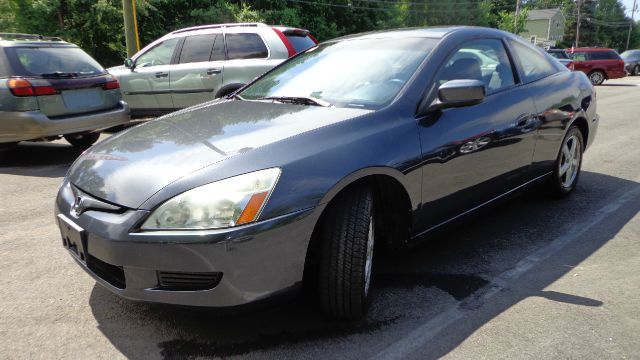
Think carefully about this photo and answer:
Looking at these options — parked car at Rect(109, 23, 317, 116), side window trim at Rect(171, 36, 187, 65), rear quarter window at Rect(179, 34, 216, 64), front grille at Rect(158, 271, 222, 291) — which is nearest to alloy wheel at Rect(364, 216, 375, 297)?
front grille at Rect(158, 271, 222, 291)

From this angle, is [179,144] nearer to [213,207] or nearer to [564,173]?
[213,207]

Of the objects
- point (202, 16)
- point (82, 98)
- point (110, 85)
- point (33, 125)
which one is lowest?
point (33, 125)

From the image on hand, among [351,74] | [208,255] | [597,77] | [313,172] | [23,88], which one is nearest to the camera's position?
[208,255]

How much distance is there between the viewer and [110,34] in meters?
17.6


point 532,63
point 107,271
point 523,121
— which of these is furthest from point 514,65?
point 107,271

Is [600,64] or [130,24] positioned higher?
[130,24]

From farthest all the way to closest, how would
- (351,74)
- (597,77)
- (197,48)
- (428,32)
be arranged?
(597,77) < (197,48) < (428,32) < (351,74)

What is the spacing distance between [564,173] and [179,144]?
3.45 metres

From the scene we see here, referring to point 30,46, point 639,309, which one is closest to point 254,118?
point 639,309

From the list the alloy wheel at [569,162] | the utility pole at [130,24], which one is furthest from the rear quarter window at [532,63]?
the utility pole at [130,24]

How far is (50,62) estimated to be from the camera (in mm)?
6125

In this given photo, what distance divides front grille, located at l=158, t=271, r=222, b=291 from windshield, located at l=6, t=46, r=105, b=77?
4840 mm

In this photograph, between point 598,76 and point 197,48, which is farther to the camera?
point 598,76

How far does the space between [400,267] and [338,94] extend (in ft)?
3.80
